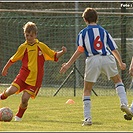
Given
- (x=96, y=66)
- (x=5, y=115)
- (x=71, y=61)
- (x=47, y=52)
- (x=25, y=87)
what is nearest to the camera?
(x=71, y=61)

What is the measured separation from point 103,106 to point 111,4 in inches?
483

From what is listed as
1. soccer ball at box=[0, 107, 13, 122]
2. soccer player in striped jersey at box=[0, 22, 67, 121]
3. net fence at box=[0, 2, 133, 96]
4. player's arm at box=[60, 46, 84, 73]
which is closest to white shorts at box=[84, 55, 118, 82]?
player's arm at box=[60, 46, 84, 73]

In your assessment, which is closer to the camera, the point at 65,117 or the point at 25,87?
the point at 25,87

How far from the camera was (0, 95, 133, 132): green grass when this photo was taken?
29.0 ft

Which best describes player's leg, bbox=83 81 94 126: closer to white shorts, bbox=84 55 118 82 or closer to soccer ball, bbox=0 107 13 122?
white shorts, bbox=84 55 118 82

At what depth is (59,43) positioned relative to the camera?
65.0 ft

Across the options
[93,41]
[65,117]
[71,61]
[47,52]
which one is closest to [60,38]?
[65,117]

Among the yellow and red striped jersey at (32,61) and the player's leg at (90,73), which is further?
the yellow and red striped jersey at (32,61)

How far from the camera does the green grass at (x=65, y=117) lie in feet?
29.0

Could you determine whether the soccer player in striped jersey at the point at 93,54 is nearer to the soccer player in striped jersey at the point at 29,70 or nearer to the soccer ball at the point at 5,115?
the soccer player in striped jersey at the point at 29,70

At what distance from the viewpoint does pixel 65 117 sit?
10859 mm

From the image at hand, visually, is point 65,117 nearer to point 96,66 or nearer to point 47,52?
point 47,52

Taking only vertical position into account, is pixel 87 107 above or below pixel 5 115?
above

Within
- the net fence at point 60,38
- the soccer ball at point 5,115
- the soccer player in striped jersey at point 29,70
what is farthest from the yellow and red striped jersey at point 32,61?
the net fence at point 60,38
